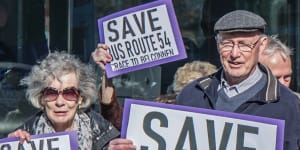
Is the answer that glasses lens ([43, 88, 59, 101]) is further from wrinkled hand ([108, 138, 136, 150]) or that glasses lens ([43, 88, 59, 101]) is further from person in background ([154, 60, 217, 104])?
person in background ([154, 60, 217, 104])

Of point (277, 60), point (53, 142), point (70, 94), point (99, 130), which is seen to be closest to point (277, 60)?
point (277, 60)

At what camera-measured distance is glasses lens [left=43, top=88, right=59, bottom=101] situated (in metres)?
4.64

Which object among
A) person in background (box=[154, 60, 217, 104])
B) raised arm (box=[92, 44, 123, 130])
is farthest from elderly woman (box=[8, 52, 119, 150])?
person in background (box=[154, 60, 217, 104])

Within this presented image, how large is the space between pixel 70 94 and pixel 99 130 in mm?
256

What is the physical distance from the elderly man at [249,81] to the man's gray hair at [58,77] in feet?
3.00

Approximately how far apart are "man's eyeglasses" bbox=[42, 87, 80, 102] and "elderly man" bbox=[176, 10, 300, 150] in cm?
89

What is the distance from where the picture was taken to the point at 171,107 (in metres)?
4.21

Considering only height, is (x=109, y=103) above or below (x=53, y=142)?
above

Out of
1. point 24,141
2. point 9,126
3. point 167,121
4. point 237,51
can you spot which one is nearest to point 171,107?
point 167,121

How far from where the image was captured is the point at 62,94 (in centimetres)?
462

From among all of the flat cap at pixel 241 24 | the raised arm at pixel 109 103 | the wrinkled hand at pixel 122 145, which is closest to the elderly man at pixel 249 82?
the flat cap at pixel 241 24

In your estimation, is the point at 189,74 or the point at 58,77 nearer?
the point at 58,77

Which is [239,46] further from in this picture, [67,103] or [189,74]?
[189,74]

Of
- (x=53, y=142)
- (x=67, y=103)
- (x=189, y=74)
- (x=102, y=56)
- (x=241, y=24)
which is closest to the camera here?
(x=241, y=24)
